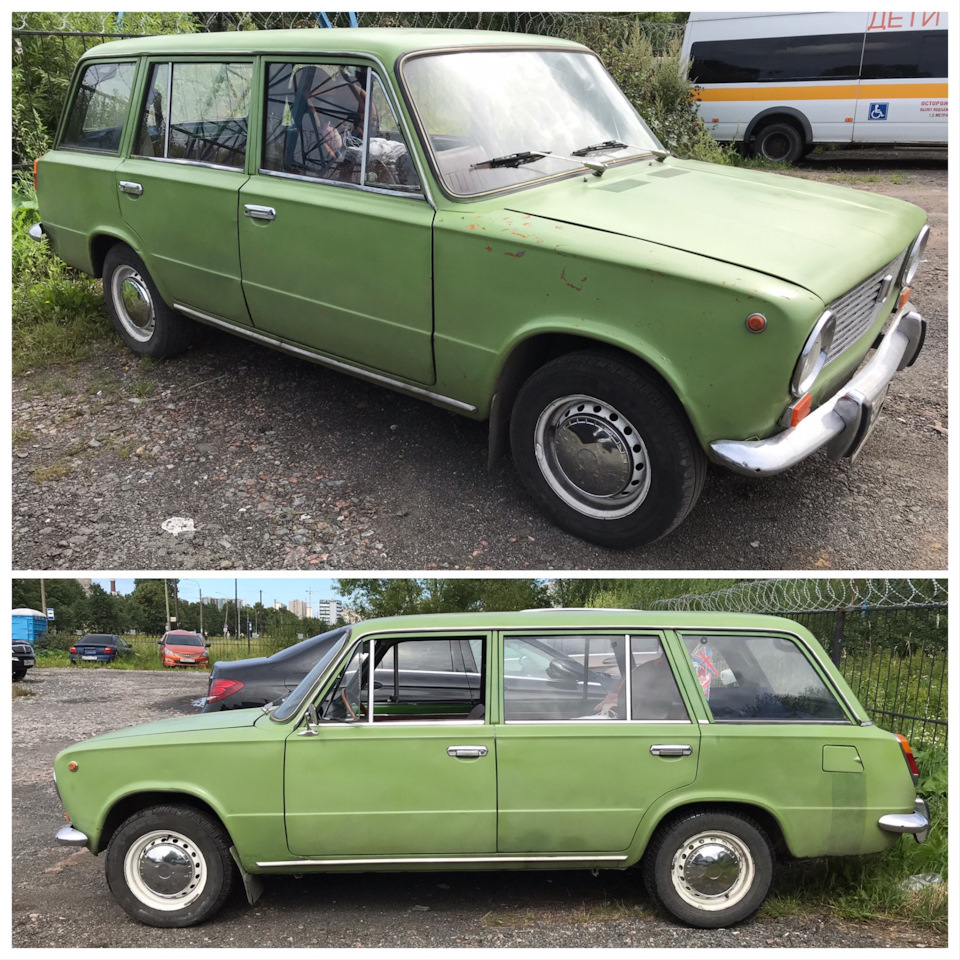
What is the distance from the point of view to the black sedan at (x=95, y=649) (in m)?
18.7

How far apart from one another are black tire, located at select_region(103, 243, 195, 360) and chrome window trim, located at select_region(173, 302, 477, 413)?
36 cm

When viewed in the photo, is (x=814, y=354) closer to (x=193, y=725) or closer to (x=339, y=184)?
(x=339, y=184)

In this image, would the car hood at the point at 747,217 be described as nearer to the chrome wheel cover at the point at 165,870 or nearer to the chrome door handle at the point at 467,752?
the chrome door handle at the point at 467,752

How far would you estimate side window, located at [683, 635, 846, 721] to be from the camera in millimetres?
3768

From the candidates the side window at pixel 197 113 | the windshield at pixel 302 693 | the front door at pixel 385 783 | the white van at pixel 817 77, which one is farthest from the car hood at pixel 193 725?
the white van at pixel 817 77

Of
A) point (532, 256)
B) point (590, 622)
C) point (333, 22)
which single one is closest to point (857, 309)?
point (532, 256)

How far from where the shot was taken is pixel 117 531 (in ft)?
16.3

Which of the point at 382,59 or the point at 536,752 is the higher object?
the point at 382,59

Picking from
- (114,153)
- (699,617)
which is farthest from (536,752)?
(114,153)

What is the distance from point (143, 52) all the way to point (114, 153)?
0.72m

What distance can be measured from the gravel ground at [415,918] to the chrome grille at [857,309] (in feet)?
8.29

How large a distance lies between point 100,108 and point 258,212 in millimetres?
2268

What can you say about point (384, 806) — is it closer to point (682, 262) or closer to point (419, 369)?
point (419, 369)

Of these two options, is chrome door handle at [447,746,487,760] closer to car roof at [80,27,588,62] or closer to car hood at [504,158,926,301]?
car hood at [504,158,926,301]
